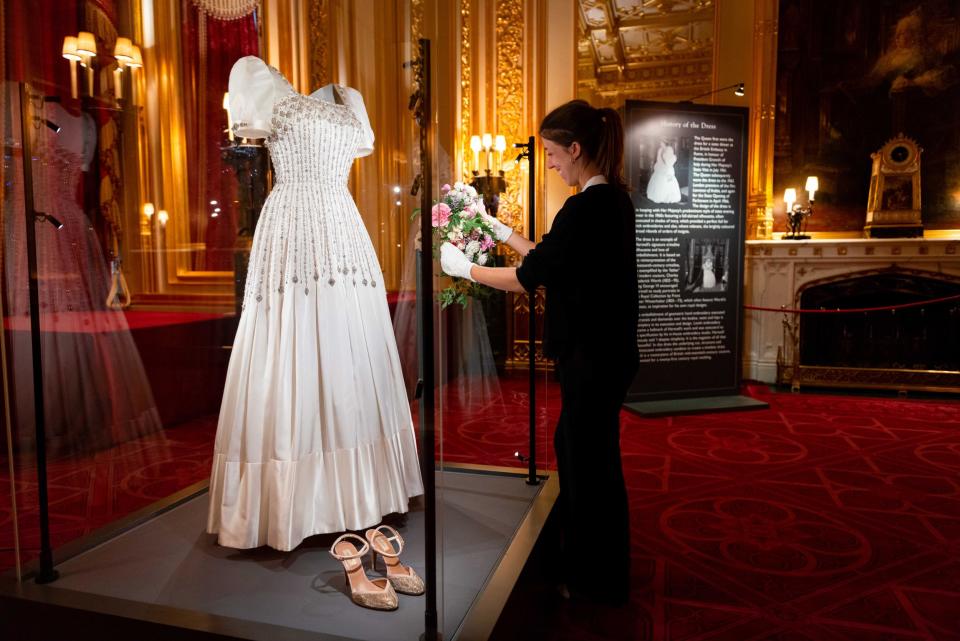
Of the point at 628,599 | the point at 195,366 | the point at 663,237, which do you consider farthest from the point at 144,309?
the point at 663,237

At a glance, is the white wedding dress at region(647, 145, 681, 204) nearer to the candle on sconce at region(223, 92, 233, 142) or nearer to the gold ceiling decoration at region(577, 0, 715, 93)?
the gold ceiling decoration at region(577, 0, 715, 93)

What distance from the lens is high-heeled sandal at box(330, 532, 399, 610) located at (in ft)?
4.77

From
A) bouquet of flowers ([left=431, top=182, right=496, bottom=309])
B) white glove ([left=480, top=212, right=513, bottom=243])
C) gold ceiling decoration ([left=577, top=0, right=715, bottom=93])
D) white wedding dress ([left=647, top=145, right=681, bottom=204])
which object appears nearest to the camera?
bouquet of flowers ([left=431, top=182, right=496, bottom=309])

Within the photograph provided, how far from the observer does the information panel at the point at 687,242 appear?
4598 mm

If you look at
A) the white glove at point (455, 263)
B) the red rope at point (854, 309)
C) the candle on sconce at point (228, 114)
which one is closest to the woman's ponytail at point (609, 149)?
the white glove at point (455, 263)

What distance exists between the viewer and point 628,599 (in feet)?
6.74

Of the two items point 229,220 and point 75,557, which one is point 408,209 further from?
point 75,557

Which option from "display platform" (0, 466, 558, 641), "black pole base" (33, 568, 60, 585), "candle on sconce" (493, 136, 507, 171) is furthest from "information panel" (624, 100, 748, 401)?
"black pole base" (33, 568, 60, 585)

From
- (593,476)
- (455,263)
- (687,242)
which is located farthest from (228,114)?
(687,242)

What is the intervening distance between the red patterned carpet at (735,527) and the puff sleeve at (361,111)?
69 cm

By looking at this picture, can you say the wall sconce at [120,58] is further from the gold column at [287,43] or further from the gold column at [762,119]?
the gold column at [762,119]

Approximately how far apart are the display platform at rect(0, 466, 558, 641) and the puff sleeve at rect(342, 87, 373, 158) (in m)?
0.85

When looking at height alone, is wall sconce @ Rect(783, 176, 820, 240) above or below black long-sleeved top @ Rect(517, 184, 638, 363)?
above

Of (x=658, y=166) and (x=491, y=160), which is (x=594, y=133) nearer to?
(x=658, y=166)
